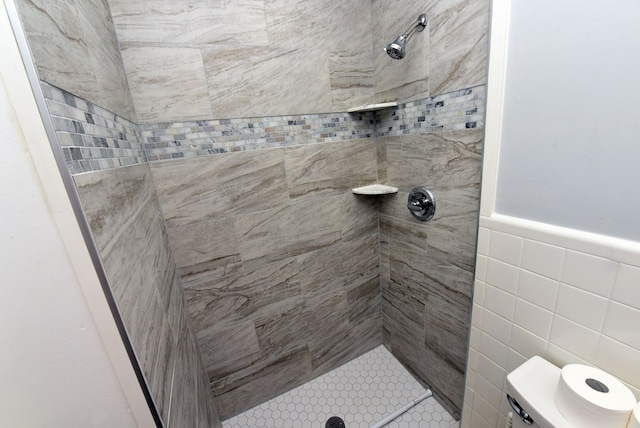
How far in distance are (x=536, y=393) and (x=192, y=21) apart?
1.66m

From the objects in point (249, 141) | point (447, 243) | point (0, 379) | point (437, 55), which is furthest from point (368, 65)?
point (0, 379)

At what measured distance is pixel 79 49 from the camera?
0.57 metres

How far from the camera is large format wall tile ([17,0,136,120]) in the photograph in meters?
0.40

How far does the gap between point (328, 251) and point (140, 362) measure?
1039mm

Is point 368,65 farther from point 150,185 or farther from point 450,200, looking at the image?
point 150,185

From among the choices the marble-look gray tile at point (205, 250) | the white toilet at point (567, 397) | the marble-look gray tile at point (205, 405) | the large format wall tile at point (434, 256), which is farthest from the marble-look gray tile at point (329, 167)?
the white toilet at point (567, 397)

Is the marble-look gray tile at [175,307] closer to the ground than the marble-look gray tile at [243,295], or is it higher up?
higher up

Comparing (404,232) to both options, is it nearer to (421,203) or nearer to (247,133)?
(421,203)

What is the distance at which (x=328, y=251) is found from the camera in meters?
1.47

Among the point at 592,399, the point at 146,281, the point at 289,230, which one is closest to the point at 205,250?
the point at 289,230

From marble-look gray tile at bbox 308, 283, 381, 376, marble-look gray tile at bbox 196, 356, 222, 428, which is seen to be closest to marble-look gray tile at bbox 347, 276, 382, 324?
marble-look gray tile at bbox 308, 283, 381, 376

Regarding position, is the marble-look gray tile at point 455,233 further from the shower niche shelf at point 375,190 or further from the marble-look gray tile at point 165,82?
the marble-look gray tile at point 165,82

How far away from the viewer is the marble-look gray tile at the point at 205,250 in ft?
3.77

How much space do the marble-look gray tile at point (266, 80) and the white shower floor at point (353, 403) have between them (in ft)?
5.16
